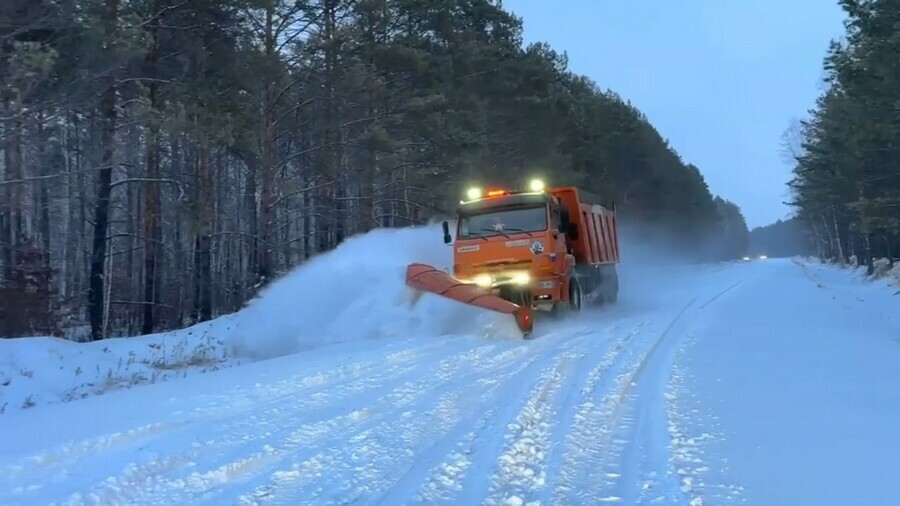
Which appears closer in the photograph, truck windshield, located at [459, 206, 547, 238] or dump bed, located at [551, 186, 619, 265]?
truck windshield, located at [459, 206, 547, 238]

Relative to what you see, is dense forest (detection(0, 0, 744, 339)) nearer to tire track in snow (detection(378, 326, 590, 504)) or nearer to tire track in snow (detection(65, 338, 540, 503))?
tire track in snow (detection(65, 338, 540, 503))

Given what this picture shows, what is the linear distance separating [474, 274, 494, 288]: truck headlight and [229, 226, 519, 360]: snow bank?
1542 millimetres

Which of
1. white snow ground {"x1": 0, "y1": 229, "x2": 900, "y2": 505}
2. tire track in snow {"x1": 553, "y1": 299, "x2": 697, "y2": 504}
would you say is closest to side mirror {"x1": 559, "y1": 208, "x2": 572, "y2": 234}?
white snow ground {"x1": 0, "y1": 229, "x2": 900, "y2": 505}

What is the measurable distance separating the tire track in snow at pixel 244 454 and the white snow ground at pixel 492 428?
0.07 feet

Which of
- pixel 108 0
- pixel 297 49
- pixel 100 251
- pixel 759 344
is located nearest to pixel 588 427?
pixel 759 344

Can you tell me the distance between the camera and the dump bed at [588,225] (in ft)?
62.7

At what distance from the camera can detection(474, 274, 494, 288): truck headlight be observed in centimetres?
1620

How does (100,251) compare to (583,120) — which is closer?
(100,251)

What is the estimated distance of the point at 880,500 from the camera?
4855mm

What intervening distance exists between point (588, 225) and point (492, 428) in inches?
547

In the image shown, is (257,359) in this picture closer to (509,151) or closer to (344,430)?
(344,430)

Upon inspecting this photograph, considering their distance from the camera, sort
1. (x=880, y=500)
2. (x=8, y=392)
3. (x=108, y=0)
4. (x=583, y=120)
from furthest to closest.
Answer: (x=583, y=120) < (x=108, y=0) < (x=8, y=392) < (x=880, y=500)

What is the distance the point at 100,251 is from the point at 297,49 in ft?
27.2

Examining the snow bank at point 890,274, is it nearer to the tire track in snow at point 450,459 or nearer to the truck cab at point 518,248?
the truck cab at point 518,248
